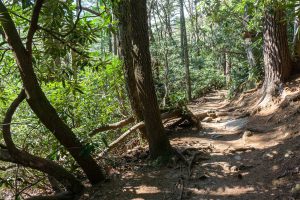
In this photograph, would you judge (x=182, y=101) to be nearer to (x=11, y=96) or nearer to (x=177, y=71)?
(x=11, y=96)

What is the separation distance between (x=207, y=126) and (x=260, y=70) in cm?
445

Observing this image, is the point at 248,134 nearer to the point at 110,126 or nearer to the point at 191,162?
the point at 191,162

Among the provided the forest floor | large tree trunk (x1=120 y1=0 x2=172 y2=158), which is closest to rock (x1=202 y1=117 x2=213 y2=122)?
the forest floor

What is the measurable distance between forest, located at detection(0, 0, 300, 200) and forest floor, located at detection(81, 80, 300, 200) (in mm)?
22

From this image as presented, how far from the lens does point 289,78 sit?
827 cm

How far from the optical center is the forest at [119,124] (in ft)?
13.9

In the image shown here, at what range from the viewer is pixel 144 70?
17.9ft

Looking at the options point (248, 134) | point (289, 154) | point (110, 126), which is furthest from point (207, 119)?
point (289, 154)

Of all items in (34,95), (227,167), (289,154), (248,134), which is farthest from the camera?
(248,134)

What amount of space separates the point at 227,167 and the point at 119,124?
9.55 ft

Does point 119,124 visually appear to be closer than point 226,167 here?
No

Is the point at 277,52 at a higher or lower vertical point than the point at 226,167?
higher

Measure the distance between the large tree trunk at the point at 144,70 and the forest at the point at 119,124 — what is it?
2 cm

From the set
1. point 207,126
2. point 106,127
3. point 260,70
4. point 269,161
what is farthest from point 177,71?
point 269,161
